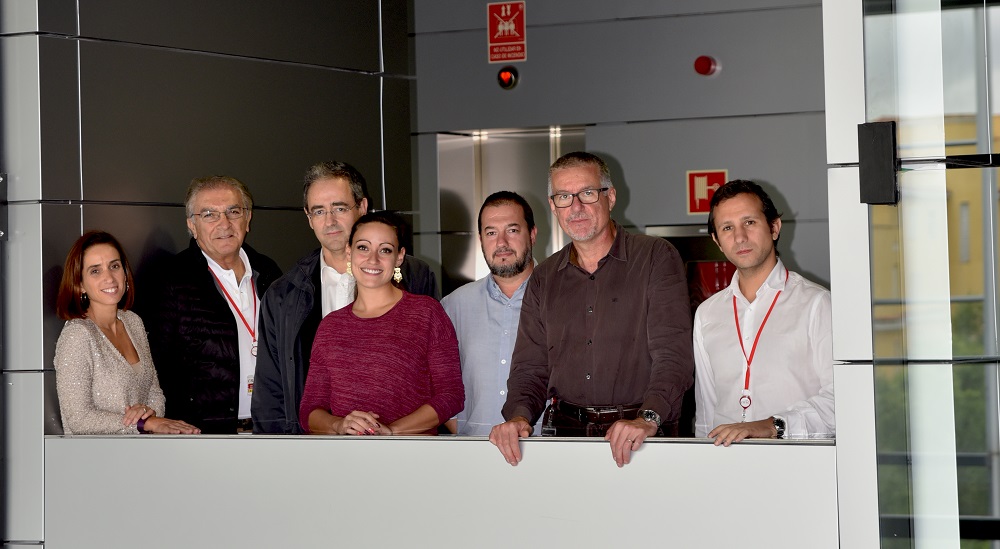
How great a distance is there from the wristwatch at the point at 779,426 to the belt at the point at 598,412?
510 mm

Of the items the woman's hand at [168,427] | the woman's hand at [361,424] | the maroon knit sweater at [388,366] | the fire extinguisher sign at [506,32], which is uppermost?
the fire extinguisher sign at [506,32]

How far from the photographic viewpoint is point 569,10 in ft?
26.7

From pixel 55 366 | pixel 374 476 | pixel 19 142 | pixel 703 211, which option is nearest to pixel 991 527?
pixel 374 476

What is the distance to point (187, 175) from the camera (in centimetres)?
523

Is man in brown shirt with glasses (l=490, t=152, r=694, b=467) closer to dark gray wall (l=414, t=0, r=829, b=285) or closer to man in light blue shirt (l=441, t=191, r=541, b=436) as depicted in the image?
man in light blue shirt (l=441, t=191, r=541, b=436)

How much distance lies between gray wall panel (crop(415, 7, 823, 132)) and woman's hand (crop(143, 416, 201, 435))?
4.44m

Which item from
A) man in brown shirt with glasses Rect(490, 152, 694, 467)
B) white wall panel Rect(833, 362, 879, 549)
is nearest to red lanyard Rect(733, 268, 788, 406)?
man in brown shirt with glasses Rect(490, 152, 694, 467)

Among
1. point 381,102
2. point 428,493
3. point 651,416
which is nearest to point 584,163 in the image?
point 651,416

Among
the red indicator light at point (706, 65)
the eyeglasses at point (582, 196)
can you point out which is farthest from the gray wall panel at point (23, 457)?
the red indicator light at point (706, 65)

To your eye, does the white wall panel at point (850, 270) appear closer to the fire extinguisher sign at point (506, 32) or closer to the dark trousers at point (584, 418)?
the dark trousers at point (584, 418)

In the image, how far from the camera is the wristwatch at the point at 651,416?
3.58 metres

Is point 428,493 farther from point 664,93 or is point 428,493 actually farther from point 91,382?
point 664,93

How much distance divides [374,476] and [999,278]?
77.6 inches

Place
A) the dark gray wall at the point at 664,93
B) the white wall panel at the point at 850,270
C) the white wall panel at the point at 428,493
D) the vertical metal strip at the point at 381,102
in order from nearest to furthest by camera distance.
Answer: the white wall panel at the point at 850,270 → the white wall panel at the point at 428,493 → the vertical metal strip at the point at 381,102 → the dark gray wall at the point at 664,93
